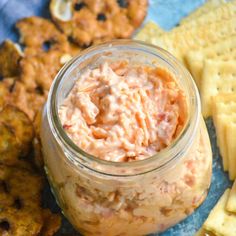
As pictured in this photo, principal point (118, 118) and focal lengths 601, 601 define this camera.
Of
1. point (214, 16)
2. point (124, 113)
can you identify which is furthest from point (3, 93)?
point (214, 16)

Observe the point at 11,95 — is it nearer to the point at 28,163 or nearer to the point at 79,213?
the point at 28,163

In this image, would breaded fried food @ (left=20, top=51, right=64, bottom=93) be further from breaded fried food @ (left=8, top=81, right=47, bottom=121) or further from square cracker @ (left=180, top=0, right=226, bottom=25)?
square cracker @ (left=180, top=0, right=226, bottom=25)

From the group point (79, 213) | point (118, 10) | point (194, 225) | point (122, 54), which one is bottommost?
point (194, 225)

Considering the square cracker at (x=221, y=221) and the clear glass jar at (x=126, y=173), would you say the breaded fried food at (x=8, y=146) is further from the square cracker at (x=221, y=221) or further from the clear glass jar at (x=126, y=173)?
the square cracker at (x=221, y=221)

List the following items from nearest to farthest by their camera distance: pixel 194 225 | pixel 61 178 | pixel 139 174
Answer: pixel 139 174 → pixel 61 178 → pixel 194 225

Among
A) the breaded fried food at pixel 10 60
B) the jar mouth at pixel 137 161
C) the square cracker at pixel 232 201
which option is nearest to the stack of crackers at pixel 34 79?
the breaded fried food at pixel 10 60

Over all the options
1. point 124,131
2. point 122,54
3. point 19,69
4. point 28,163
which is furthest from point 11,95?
point 124,131

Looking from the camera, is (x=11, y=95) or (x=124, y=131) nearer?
(x=124, y=131)
